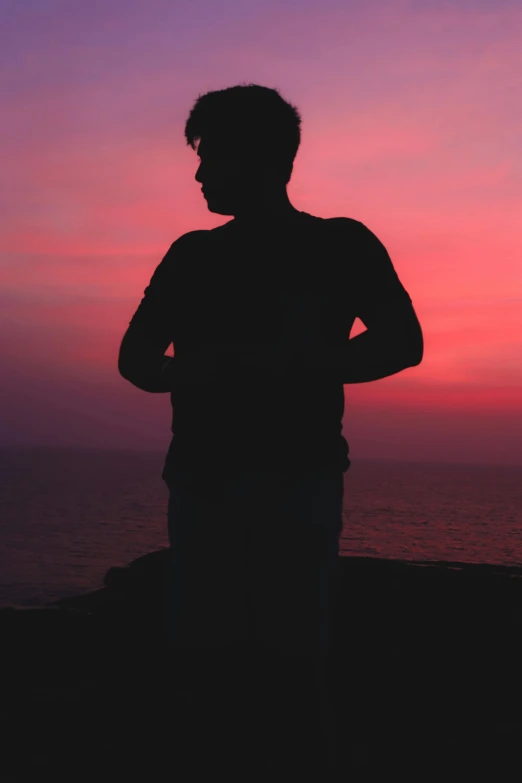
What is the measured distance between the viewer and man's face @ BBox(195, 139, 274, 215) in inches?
89.7

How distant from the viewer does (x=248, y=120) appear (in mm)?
2250

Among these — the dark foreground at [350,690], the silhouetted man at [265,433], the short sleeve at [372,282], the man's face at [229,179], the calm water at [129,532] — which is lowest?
the calm water at [129,532]

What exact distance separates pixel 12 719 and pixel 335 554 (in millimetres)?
5723

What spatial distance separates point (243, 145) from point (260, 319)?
585mm

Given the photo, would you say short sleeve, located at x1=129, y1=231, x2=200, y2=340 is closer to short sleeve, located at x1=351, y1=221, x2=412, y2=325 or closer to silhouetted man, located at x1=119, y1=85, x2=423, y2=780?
silhouetted man, located at x1=119, y1=85, x2=423, y2=780

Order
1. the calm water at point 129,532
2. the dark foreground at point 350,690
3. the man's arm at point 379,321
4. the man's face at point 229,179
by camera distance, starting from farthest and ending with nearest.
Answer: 1. the calm water at point 129,532
2. the dark foreground at point 350,690
3. the man's face at point 229,179
4. the man's arm at point 379,321

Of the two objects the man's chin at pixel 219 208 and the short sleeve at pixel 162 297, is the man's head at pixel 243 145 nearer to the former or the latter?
the man's chin at pixel 219 208

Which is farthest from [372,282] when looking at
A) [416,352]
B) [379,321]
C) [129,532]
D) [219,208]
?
[129,532]

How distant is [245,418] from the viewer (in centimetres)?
210

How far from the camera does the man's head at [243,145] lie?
7.41ft

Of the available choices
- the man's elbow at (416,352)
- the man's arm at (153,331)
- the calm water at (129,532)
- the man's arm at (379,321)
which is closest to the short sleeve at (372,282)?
the man's arm at (379,321)

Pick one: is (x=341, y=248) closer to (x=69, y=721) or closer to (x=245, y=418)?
(x=245, y=418)

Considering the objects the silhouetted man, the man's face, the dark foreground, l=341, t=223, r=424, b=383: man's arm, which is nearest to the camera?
the silhouetted man

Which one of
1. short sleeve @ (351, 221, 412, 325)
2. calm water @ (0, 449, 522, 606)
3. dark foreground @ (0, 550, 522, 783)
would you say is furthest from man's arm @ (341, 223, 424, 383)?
calm water @ (0, 449, 522, 606)
